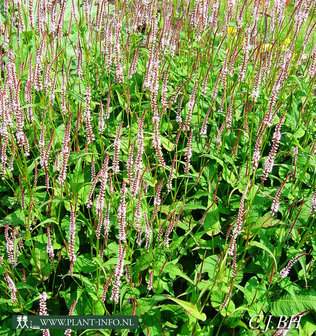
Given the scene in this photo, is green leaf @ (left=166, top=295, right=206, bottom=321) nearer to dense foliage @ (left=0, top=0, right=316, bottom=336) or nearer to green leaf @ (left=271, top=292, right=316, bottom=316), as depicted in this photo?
dense foliage @ (left=0, top=0, right=316, bottom=336)

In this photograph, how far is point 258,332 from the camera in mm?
2736

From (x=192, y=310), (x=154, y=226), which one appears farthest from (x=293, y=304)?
(x=154, y=226)

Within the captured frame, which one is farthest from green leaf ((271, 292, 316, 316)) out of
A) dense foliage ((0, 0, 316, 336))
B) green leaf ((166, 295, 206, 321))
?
green leaf ((166, 295, 206, 321))

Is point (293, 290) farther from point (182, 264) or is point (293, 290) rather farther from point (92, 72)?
point (92, 72)

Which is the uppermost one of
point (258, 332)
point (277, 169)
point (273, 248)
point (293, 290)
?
point (277, 169)

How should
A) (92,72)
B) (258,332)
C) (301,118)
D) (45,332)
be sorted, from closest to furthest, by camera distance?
(45,332) < (258,332) < (301,118) < (92,72)

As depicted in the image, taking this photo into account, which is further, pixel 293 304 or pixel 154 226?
pixel 154 226

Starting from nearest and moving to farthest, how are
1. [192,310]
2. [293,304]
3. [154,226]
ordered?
[192,310] → [293,304] → [154,226]

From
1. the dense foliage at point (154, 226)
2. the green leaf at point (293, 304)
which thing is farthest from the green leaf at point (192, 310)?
the green leaf at point (293, 304)

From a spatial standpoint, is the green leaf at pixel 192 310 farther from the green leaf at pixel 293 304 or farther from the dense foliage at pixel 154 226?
the green leaf at pixel 293 304

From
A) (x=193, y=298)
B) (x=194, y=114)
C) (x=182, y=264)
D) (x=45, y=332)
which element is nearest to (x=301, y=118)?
(x=194, y=114)

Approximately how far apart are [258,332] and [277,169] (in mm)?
1482

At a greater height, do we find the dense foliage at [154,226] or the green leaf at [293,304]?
the dense foliage at [154,226]

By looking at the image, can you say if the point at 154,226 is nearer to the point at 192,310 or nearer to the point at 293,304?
the point at 192,310
